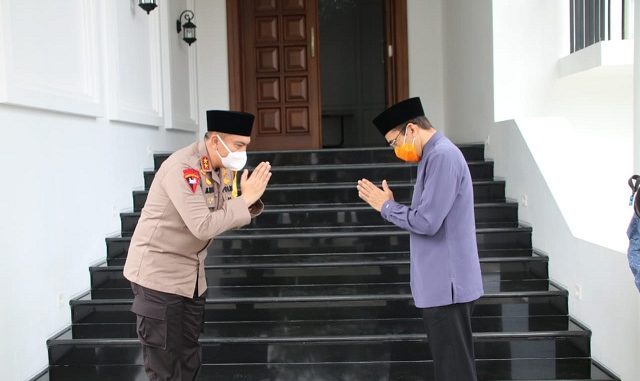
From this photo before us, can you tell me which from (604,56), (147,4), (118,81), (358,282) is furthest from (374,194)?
(147,4)

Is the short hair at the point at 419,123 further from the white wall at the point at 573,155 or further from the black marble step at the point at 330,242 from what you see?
the black marble step at the point at 330,242

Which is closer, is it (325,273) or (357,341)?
(357,341)

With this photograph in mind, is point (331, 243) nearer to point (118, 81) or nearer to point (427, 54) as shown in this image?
point (118, 81)

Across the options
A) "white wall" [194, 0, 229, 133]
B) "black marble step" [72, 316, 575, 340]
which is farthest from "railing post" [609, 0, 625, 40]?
"white wall" [194, 0, 229, 133]

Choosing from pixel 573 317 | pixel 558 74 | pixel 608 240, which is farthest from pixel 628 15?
pixel 573 317

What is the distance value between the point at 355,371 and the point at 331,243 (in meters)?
1.16

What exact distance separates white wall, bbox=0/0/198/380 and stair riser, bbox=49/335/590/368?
256 millimetres

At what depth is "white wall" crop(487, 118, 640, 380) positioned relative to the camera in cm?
279

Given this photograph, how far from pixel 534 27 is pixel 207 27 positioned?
365 cm

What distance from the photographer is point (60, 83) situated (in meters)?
3.48

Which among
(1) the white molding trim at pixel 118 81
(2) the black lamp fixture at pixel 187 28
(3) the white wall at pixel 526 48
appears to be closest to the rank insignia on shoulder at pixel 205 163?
(1) the white molding trim at pixel 118 81

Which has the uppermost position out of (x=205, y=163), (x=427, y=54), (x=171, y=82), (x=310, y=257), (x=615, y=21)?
(x=427, y=54)

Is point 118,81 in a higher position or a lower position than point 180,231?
higher

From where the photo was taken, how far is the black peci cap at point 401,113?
2139 mm
